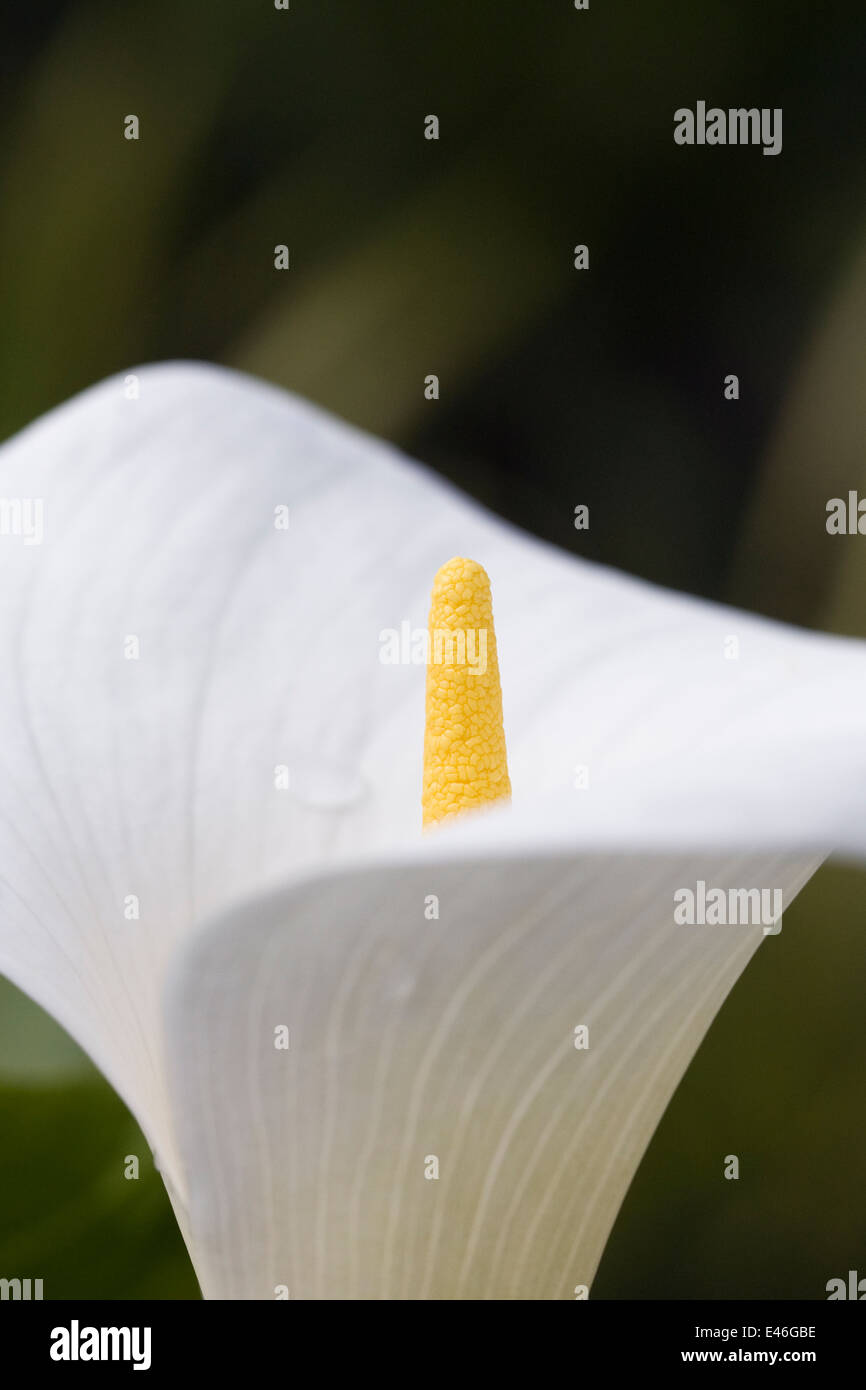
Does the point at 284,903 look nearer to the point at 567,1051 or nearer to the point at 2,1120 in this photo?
the point at 567,1051

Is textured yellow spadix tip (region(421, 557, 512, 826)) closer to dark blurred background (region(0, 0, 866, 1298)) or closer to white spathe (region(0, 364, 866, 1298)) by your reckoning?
white spathe (region(0, 364, 866, 1298))

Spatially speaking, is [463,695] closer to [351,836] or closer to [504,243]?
[351,836]

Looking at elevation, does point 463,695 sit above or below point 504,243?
below

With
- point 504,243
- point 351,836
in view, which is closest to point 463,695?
point 351,836

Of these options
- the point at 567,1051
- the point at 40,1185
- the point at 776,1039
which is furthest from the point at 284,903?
the point at 776,1039

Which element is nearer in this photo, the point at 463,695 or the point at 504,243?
the point at 463,695
